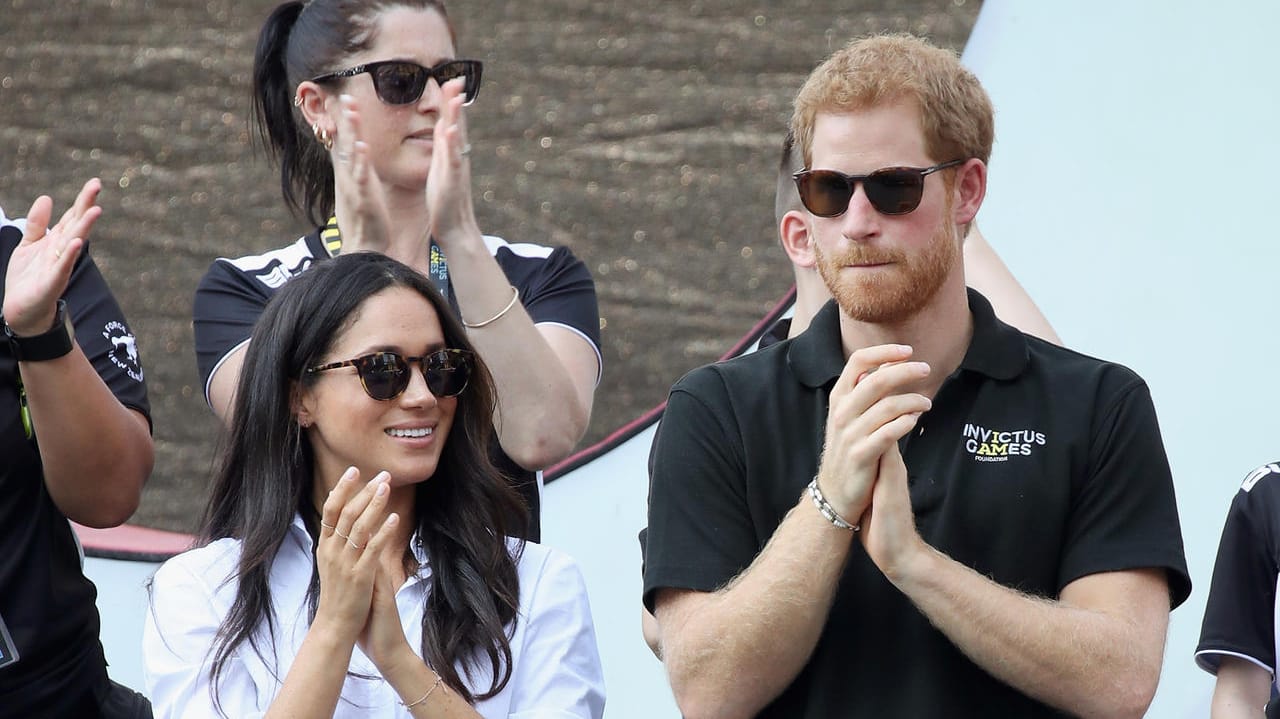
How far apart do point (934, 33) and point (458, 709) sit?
2.21 m

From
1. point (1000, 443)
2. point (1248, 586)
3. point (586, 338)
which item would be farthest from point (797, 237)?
point (1248, 586)

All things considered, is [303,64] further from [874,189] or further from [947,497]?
[947,497]

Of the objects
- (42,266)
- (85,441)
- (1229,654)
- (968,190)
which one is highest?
(968,190)

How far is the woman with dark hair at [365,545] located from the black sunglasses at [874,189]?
62 centimetres

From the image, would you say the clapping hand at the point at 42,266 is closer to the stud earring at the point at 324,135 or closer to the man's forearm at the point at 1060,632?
the stud earring at the point at 324,135

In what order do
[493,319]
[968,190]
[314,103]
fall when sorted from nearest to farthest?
[968,190]
[493,319]
[314,103]

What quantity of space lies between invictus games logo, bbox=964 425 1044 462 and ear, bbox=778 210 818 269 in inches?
24.6

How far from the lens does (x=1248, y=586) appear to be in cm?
246

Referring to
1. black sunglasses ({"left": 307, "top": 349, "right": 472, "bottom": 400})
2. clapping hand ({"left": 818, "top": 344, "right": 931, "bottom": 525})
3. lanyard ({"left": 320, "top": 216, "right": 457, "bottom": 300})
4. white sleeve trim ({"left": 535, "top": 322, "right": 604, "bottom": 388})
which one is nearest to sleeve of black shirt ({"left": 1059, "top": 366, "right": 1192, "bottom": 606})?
clapping hand ({"left": 818, "top": 344, "right": 931, "bottom": 525})

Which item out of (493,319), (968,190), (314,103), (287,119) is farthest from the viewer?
(287,119)

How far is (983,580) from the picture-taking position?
1808 millimetres

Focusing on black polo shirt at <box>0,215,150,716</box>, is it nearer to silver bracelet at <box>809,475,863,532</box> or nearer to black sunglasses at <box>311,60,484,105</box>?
black sunglasses at <box>311,60,484,105</box>

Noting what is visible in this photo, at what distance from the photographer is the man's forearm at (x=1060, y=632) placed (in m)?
1.79

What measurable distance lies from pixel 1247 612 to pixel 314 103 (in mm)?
1843
